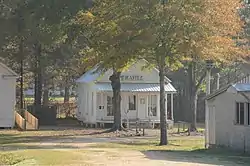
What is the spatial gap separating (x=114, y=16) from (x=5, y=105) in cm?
1661

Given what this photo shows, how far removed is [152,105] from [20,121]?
1162cm

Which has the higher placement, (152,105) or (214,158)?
(152,105)

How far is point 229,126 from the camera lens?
27.7 meters

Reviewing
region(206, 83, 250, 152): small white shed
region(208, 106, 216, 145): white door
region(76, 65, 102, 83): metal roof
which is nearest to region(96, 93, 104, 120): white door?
region(76, 65, 102, 83): metal roof

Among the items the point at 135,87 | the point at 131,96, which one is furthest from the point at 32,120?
the point at 135,87

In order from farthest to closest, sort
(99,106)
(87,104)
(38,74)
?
(38,74) → (87,104) → (99,106)

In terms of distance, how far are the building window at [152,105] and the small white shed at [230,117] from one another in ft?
63.7

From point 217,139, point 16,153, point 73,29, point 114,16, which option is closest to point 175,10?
point 114,16

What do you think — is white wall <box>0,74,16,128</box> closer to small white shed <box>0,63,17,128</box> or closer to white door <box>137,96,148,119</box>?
small white shed <box>0,63,17,128</box>

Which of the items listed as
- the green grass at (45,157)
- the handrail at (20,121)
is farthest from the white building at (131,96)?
the green grass at (45,157)

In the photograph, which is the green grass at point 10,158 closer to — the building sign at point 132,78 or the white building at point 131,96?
the white building at point 131,96

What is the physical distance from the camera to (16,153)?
24.8 metres

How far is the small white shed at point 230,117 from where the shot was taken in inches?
1034

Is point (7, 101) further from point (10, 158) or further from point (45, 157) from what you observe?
point (45, 157)
